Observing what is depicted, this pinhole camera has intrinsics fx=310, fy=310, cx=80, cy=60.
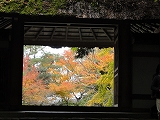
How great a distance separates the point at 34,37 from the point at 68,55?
6.16 metres

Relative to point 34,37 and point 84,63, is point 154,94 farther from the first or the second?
point 84,63

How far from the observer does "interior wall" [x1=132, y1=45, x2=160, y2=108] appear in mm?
8812

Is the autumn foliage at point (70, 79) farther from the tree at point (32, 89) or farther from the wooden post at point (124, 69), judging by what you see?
the wooden post at point (124, 69)

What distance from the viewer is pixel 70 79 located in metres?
18.9

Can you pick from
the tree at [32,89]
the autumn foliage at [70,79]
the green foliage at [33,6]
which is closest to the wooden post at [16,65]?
the green foliage at [33,6]

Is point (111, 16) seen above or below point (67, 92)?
above

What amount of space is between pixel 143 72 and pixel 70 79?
10.2 metres

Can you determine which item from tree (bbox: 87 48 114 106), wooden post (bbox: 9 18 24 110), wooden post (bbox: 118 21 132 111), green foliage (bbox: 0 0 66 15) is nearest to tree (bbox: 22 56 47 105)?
tree (bbox: 87 48 114 106)

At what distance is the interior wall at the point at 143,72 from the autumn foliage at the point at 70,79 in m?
6.78

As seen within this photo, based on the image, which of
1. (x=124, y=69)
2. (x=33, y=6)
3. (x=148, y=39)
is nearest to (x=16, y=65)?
(x=33, y=6)

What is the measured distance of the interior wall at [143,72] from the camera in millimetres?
8812

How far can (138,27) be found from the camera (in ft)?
33.3

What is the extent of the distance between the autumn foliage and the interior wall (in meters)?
6.78

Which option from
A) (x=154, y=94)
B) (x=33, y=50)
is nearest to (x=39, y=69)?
(x=33, y=50)
